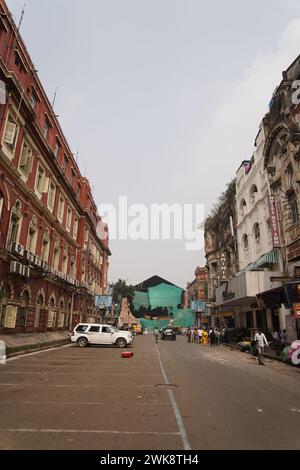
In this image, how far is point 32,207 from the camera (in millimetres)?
25109

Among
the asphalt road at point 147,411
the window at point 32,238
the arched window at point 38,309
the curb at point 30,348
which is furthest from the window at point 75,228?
the asphalt road at point 147,411

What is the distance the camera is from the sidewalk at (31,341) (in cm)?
1856

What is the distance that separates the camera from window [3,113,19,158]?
2016 centimetres

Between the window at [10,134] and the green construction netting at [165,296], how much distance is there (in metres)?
78.7

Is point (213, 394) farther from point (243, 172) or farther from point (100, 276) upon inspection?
point (100, 276)

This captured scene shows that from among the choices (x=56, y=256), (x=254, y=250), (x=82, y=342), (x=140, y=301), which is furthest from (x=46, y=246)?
(x=140, y=301)

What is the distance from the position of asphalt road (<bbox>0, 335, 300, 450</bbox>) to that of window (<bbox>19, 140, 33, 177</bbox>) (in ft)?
49.6

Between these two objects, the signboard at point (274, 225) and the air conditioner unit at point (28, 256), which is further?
the signboard at point (274, 225)

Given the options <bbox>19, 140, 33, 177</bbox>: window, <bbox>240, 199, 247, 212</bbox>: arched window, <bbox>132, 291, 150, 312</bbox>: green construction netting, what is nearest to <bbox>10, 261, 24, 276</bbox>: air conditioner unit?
<bbox>19, 140, 33, 177</bbox>: window

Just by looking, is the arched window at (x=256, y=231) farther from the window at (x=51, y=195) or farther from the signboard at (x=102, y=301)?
the signboard at (x=102, y=301)

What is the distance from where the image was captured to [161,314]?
99.2m

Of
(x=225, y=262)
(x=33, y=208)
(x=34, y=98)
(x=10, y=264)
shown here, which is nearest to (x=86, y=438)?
(x=10, y=264)

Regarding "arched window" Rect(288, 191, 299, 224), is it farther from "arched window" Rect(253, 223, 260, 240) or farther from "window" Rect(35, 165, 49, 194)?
"window" Rect(35, 165, 49, 194)
